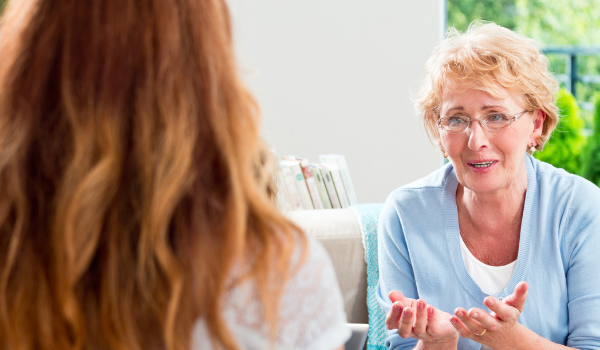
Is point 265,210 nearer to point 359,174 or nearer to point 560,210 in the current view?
point 560,210

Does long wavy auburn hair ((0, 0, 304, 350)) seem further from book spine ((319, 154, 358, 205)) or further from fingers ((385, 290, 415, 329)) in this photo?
book spine ((319, 154, 358, 205))

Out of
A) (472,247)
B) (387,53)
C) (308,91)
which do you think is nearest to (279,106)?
(308,91)

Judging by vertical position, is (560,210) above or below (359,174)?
above

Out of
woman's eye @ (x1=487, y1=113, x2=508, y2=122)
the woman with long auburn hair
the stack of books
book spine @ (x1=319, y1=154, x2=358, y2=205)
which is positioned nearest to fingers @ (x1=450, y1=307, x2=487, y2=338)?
woman's eye @ (x1=487, y1=113, x2=508, y2=122)

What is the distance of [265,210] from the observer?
0.70 meters

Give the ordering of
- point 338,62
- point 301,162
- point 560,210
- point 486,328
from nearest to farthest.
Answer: point 486,328, point 560,210, point 301,162, point 338,62

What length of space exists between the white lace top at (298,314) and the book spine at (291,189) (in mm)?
1635

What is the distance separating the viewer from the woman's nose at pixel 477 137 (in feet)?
5.00

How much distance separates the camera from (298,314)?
2.29 feet

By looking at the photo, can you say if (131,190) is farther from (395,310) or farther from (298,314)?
(395,310)

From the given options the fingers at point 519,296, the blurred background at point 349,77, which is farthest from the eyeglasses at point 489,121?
the blurred background at point 349,77

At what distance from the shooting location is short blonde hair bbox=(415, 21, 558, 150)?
4.94 feet

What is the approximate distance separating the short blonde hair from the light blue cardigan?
0.20 m

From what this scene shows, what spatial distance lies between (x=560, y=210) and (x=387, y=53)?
6.56 ft
